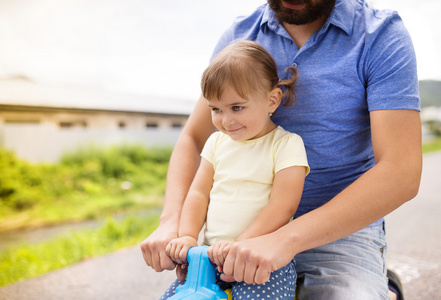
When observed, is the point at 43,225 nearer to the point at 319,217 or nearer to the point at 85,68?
the point at 85,68

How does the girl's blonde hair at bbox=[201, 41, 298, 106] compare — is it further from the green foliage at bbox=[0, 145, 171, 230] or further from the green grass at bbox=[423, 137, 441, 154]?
the green grass at bbox=[423, 137, 441, 154]

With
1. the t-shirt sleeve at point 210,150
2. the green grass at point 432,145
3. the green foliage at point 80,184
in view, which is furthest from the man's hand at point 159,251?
the green grass at point 432,145

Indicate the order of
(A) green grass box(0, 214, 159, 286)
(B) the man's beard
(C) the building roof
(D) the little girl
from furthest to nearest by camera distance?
1. (C) the building roof
2. (A) green grass box(0, 214, 159, 286)
3. (B) the man's beard
4. (D) the little girl

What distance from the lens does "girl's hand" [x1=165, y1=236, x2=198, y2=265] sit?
95cm

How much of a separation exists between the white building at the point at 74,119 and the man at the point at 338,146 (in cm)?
183

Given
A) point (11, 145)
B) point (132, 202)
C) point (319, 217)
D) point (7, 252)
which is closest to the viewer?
point (319, 217)

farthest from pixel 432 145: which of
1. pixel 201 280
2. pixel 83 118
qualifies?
pixel 201 280

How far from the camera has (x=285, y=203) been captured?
0.97m

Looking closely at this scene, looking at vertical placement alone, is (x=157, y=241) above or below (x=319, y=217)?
below

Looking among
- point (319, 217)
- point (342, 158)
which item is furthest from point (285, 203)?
point (342, 158)

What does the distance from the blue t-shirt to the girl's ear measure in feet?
0.29

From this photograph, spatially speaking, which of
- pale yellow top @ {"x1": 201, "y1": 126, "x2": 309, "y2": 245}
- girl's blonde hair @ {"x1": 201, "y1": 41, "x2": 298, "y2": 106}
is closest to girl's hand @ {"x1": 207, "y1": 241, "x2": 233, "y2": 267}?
pale yellow top @ {"x1": 201, "y1": 126, "x2": 309, "y2": 245}

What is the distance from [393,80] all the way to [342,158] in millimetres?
263

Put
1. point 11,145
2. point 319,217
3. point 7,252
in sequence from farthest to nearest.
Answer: point 11,145, point 7,252, point 319,217
